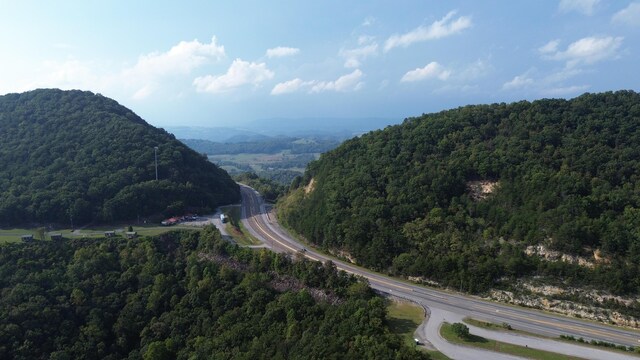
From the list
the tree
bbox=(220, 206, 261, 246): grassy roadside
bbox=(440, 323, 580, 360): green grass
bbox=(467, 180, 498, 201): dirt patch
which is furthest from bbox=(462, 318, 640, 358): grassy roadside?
bbox=(220, 206, 261, 246): grassy roadside

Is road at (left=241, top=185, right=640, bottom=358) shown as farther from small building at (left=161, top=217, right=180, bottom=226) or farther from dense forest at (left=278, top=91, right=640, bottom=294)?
small building at (left=161, top=217, right=180, bottom=226)

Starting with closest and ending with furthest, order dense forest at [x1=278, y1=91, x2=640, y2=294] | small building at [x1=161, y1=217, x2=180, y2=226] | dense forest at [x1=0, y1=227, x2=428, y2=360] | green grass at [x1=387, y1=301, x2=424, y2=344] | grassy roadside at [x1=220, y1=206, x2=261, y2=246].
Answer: dense forest at [x1=0, y1=227, x2=428, y2=360]
green grass at [x1=387, y1=301, x2=424, y2=344]
dense forest at [x1=278, y1=91, x2=640, y2=294]
grassy roadside at [x1=220, y1=206, x2=261, y2=246]
small building at [x1=161, y1=217, x2=180, y2=226]

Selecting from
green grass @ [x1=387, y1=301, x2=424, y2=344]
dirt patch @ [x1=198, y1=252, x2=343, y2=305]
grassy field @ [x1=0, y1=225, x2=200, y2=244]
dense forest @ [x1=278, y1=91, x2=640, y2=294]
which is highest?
dense forest @ [x1=278, y1=91, x2=640, y2=294]

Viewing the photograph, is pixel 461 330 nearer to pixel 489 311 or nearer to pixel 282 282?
pixel 489 311

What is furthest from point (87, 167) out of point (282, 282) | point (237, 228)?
point (282, 282)

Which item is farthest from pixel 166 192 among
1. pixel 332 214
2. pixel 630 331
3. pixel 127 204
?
pixel 630 331

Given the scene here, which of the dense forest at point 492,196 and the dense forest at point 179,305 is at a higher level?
the dense forest at point 492,196

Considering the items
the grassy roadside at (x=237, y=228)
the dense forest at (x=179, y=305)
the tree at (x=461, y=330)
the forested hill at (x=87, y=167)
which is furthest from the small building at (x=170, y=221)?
the tree at (x=461, y=330)

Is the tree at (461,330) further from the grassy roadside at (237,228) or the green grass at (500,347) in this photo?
the grassy roadside at (237,228)
